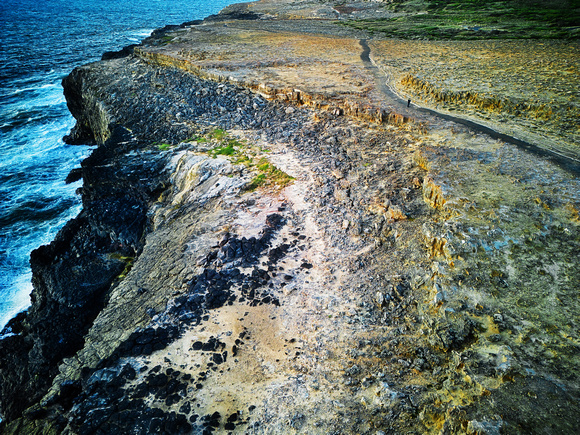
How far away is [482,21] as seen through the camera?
32969 millimetres

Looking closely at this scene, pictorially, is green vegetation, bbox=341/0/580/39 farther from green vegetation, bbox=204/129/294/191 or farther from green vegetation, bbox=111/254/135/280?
green vegetation, bbox=111/254/135/280

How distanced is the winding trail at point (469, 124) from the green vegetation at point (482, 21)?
14.0 m

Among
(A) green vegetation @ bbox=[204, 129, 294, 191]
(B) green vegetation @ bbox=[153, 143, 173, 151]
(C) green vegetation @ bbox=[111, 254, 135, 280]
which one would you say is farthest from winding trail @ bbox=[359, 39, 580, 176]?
(C) green vegetation @ bbox=[111, 254, 135, 280]

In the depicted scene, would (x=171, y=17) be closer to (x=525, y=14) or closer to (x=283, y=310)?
(x=525, y=14)

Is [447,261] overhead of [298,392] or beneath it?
overhead

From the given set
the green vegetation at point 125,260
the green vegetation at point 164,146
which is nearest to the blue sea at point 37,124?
the green vegetation at point 125,260

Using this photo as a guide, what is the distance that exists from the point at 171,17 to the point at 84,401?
69655mm

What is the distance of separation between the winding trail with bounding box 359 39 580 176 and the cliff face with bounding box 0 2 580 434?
0.39m

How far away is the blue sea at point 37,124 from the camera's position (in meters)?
16.6

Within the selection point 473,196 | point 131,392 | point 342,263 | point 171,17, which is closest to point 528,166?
point 473,196

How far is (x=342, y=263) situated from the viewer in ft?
28.5

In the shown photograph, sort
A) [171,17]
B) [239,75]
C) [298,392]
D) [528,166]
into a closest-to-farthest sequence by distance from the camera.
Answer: [298,392] < [528,166] < [239,75] < [171,17]

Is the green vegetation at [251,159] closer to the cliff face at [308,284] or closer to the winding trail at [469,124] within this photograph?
the cliff face at [308,284]

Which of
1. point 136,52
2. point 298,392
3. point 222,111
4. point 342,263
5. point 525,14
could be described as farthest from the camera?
point 525,14
